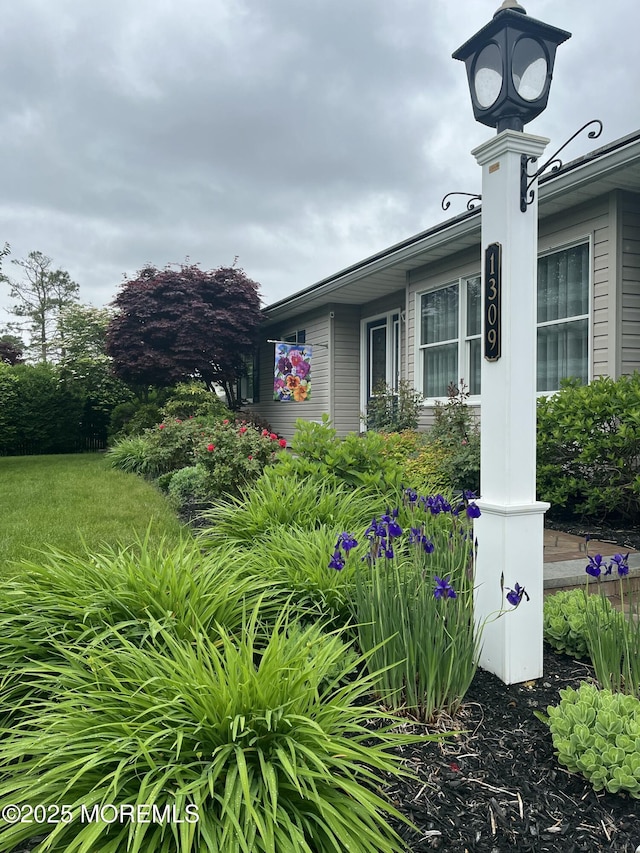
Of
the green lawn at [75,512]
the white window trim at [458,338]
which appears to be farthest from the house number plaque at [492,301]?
the white window trim at [458,338]

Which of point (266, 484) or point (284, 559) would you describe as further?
point (266, 484)

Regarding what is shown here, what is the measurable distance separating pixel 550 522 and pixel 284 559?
10.3 feet

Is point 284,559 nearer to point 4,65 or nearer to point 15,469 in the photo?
point 15,469

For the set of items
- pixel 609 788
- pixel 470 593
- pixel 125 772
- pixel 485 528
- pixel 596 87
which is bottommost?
pixel 609 788

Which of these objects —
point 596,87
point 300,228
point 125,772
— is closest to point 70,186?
point 300,228

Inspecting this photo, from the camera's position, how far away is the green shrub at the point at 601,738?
1723 mm

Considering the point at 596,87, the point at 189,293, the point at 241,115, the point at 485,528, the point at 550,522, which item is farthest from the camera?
the point at 189,293

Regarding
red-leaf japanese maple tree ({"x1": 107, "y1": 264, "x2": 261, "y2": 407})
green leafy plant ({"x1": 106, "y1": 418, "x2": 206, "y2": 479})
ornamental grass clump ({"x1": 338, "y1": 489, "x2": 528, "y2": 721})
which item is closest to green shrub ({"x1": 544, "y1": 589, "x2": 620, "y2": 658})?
ornamental grass clump ({"x1": 338, "y1": 489, "x2": 528, "y2": 721})

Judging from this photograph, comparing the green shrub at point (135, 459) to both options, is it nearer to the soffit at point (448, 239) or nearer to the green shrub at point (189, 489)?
the green shrub at point (189, 489)

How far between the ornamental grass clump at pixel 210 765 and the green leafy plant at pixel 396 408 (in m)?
7.18

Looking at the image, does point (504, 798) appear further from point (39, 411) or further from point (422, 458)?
point (39, 411)

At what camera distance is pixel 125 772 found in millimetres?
1534

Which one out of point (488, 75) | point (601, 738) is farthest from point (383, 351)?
point (601, 738)

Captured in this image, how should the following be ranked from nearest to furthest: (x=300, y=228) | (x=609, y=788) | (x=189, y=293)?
(x=609, y=788) < (x=189, y=293) < (x=300, y=228)
